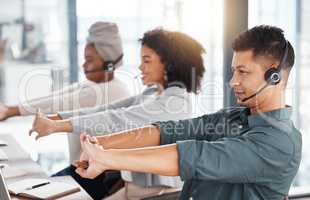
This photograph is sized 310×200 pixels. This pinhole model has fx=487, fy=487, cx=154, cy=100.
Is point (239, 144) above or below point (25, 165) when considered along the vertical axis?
above

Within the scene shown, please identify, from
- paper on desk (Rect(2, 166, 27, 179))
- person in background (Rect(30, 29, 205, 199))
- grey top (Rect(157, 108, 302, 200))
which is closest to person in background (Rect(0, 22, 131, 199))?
person in background (Rect(30, 29, 205, 199))

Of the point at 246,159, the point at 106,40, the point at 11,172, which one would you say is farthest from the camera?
the point at 106,40

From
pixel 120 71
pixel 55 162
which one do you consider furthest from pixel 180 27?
pixel 55 162

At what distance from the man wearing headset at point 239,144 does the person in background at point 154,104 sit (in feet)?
1.63

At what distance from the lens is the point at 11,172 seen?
216cm

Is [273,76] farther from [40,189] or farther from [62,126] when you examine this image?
[62,126]

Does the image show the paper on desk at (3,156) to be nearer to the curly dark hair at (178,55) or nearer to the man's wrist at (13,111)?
the man's wrist at (13,111)

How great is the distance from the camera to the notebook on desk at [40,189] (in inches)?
71.7

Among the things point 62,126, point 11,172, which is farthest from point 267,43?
point 11,172

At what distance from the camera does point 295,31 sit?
3426mm

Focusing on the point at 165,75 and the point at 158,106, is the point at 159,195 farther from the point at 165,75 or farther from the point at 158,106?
the point at 165,75

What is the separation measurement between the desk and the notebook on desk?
A: 30 mm

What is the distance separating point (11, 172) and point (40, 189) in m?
0.33

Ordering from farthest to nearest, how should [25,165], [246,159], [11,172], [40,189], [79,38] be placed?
[79,38]
[25,165]
[11,172]
[40,189]
[246,159]
